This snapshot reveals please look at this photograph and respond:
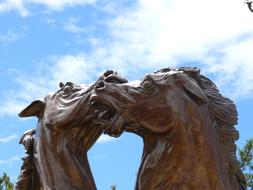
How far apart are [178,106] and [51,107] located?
84 cm

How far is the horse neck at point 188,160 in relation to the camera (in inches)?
119

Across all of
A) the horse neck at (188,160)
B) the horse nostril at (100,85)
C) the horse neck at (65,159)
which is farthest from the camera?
the horse neck at (65,159)

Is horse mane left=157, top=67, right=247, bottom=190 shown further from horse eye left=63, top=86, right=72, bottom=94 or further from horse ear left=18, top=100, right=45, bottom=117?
horse ear left=18, top=100, right=45, bottom=117

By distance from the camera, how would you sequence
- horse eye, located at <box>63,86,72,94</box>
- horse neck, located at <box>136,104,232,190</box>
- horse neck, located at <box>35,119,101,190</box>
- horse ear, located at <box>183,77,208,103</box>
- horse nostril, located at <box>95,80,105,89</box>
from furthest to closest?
1. horse eye, located at <box>63,86,72,94</box>
2. horse neck, located at <box>35,119,101,190</box>
3. horse nostril, located at <box>95,80,105,89</box>
4. horse ear, located at <box>183,77,208,103</box>
5. horse neck, located at <box>136,104,232,190</box>

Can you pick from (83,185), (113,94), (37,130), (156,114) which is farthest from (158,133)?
(37,130)

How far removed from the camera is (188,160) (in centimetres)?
305

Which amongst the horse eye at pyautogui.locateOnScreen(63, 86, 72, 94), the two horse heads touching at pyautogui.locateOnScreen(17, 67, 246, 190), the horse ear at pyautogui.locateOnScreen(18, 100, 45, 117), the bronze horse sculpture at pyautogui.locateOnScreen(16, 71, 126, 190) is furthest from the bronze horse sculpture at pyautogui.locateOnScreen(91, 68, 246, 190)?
the horse ear at pyautogui.locateOnScreen(18, 100, 45, 117)

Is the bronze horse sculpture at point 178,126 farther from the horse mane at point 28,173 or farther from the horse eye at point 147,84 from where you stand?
the horse mane at point 28,173

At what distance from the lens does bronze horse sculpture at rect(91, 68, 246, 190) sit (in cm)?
305

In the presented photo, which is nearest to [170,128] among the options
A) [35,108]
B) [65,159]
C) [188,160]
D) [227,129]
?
[188,160]

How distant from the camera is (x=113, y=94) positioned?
325 centimetres

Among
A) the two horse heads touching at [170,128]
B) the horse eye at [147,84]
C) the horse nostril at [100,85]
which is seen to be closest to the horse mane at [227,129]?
the two horse heads touching at [170,128]

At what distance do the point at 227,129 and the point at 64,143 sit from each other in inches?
35.2

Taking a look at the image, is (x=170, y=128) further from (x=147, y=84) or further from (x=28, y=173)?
(x=28, y=173)
